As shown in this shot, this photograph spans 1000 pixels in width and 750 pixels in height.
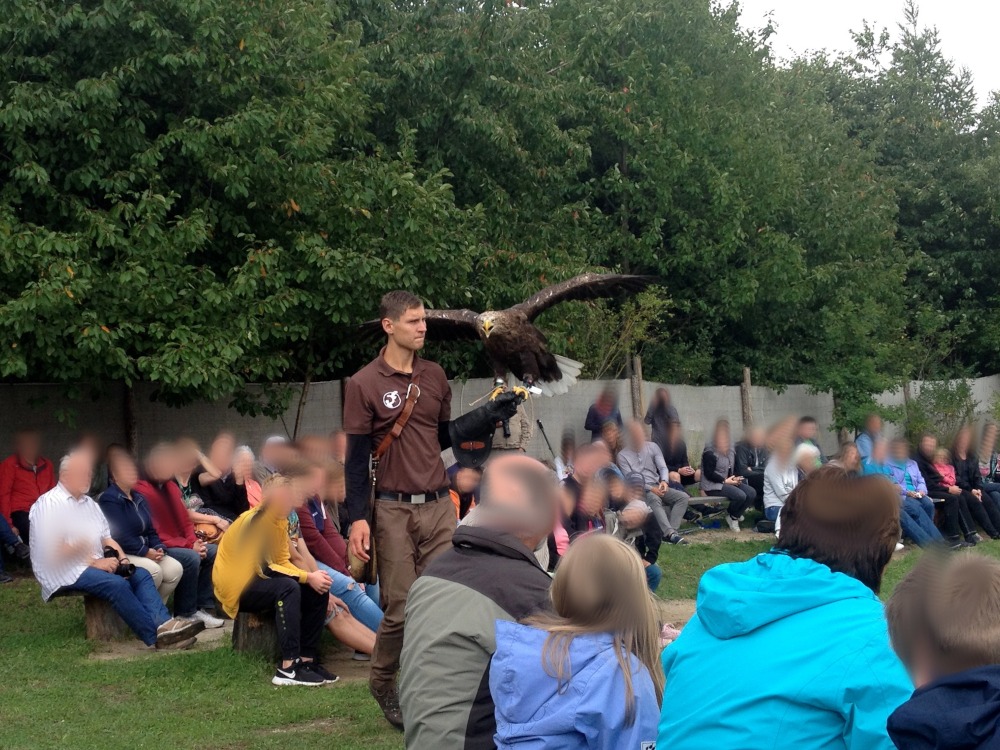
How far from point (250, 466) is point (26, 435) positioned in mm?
3024

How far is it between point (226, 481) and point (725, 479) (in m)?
7.05

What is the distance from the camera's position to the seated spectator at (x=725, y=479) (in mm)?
13328

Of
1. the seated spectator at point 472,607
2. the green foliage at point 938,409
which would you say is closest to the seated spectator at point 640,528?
the seated spectator at point 472,607

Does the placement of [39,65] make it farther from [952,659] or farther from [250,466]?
[952,659]

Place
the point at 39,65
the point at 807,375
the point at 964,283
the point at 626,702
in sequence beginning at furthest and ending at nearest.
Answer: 1. the point at 964,283
2. the point at 807,375
3. the point at 39,65
4. the point at 626,702

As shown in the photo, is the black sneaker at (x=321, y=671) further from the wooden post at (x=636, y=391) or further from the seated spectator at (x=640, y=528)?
→ the wooden post at (x=636, y=391)

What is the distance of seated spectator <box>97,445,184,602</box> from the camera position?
7.62 metres

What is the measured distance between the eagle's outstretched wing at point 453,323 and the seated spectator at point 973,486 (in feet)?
22.2

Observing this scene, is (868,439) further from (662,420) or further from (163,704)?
(163,704)

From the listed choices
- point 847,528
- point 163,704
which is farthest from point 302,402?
point 847,528

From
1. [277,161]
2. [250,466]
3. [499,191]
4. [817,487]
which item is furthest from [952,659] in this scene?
[499,191]

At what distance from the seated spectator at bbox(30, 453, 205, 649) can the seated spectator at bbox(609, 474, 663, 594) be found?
121 inches

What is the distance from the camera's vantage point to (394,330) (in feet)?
17.9

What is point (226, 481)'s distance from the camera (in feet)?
27.9
